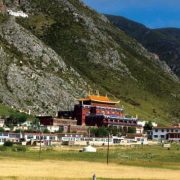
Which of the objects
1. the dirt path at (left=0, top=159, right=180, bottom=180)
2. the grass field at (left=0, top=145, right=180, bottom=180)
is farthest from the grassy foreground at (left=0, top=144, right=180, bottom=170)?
the dirt path at (left=0, top=159, right=180, bottom=180)

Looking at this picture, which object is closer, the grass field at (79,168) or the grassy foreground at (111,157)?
the grass field at (79,168)

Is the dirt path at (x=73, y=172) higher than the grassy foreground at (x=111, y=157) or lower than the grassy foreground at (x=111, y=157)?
lower

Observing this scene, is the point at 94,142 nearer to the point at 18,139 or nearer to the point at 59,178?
the point at 18,139

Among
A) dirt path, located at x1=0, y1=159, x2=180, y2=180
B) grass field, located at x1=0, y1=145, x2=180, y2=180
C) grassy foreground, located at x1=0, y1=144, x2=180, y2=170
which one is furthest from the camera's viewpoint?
grassy foreground, located at x1=0, y1=144, x2=180, y2=170

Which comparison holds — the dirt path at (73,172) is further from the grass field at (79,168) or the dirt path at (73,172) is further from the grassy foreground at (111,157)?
the grassy foreground at (111,157)

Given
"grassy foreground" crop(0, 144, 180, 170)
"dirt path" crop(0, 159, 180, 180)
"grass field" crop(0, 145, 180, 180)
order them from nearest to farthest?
"dirt path" crop(0, 159, 180, 180), "grass field" crop(0, 145, 180, 180), "grassy foreground" crop(0, 144, 180, 170)

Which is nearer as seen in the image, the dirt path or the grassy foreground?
the dirt path

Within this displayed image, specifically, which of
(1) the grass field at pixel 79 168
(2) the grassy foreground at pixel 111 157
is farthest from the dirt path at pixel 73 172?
(2) the grassy foreground at pixel 111 157

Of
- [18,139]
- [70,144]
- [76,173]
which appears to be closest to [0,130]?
[18,139]

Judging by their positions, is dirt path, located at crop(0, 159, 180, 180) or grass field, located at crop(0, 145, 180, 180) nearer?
dirt path, located at crop(0, 159, 180, 180)

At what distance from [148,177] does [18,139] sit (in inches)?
4344

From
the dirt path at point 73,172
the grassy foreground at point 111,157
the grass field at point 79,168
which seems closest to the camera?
the dirt path at point 73,172

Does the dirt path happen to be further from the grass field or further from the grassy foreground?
the grassy foreground

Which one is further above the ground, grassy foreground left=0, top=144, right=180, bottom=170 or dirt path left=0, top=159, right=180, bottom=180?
grassy foreground left=0, top=144, right=180, bottom=170
